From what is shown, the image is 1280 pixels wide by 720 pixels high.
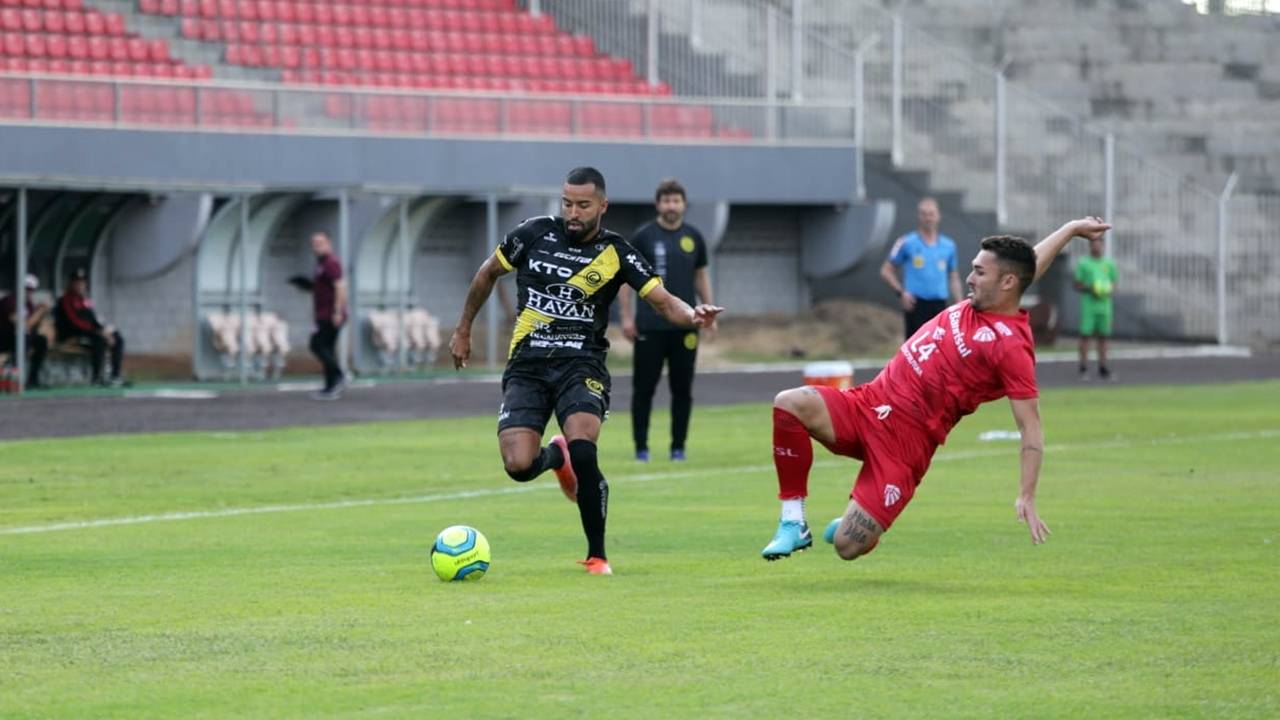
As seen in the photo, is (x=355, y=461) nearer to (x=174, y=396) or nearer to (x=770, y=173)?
(x=174, y=396)

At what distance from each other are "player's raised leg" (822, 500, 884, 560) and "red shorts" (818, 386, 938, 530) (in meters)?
0.03

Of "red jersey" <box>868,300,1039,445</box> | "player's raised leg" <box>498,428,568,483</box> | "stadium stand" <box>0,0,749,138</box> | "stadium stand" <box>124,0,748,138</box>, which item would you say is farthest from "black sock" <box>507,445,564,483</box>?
"stadium stand" <box>124,0,748,138</box>

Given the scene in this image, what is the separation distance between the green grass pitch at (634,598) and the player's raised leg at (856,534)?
16cm

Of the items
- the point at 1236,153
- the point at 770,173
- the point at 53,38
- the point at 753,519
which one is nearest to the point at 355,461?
the point at 753,519

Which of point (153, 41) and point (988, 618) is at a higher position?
point (153, 41)

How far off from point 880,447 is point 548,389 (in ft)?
6.02

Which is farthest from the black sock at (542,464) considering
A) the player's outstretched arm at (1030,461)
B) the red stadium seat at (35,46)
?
the red stadium seat at (35,46)

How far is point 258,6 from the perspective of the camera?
36844 millimetres

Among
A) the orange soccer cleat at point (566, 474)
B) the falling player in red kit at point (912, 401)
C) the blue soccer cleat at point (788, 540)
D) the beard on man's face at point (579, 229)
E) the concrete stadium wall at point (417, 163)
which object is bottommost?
the blue soccer cleat at point (788, 540)

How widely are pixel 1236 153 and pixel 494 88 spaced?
53.3 feet

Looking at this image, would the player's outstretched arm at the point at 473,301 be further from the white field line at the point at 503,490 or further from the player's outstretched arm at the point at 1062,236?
the white field line at the point at 503,490

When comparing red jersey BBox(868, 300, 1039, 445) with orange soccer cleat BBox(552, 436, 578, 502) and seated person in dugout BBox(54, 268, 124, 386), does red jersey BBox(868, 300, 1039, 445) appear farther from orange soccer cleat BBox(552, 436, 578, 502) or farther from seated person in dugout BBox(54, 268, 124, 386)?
seated person in dugout BBox(54, 268, 124, 386)

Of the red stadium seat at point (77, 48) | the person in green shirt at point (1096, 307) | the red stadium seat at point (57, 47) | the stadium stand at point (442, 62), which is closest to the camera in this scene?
the person in green shirt at point (1096, 307)

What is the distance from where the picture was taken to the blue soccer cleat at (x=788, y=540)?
10414 millimetres
